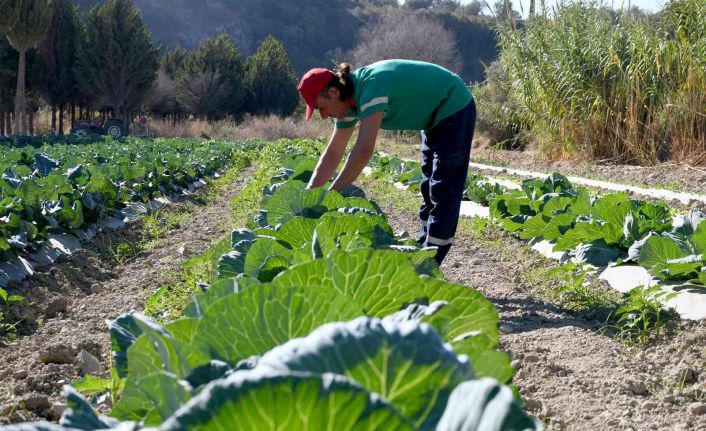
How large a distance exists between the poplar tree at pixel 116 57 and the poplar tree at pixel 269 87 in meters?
11.3

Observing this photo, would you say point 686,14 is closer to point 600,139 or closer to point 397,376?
point 600,139

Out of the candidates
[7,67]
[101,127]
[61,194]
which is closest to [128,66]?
[101,127]

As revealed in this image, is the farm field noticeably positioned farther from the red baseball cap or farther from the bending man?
the red baseball cap

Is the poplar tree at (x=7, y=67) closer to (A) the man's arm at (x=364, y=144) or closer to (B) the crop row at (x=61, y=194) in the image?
(B) the crop row at (x=61, y=194)

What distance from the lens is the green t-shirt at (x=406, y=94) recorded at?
3688mm

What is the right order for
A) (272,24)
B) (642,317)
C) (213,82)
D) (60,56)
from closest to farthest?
(642,317) < (60,56) < (213,82) < (272,24)

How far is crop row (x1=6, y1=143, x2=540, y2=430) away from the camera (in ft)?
2.72

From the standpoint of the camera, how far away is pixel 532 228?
17.9 ft

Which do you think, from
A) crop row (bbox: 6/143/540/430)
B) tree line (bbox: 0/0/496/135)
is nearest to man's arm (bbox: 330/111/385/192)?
crop row (bbox: 6/143/540/430)

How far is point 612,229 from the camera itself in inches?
178

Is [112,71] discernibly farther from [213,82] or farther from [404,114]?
[404,114]

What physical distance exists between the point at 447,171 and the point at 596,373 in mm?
1499

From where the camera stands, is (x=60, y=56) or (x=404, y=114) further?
(x=60, y=56)

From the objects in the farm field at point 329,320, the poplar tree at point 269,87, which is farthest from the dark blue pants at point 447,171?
the poplar tree at point 269,87
